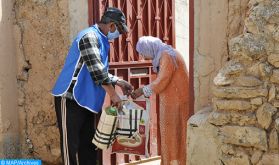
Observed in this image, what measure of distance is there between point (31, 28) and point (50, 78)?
59 centimetres

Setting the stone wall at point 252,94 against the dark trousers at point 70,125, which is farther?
the dark trousers at point 70,125

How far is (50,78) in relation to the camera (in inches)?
193

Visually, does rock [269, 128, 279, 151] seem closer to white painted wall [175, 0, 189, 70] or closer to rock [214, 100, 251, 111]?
rock [214, 100, 251, 111]

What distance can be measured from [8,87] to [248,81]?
2.99 metres

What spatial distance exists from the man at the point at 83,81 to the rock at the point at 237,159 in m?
1.28

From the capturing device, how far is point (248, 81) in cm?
282

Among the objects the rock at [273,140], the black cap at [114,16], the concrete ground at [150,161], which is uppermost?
the black cap at [114,16]

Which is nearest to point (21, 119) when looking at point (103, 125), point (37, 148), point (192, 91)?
point (37, 148)

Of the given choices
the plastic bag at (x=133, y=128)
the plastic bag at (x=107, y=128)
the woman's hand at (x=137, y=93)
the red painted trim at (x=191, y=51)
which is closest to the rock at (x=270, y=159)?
the red painted trim at (x=191, y=51)

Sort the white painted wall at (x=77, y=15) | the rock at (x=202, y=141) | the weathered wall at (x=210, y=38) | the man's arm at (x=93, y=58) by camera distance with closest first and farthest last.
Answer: the rock at (x=202, y=141)
the weathered wall at (x=210, y=38)
the man's arm at (x=93, y=58)
the white painted wall at (x=77, y=15)

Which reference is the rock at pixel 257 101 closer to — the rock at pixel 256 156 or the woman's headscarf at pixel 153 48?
the rock at pixel 256 156

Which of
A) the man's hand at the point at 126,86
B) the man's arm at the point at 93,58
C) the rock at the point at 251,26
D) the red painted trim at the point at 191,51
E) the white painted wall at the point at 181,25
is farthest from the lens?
the white painted wall at the point at 181,25

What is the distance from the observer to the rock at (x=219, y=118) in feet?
9.57

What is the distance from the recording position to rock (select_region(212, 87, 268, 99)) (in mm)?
2783
